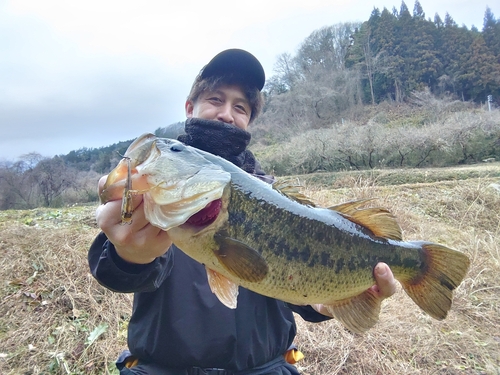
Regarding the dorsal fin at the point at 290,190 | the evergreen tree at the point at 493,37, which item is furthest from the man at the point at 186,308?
the evergreen tree at the point at 493,37

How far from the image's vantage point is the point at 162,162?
1.58 metres

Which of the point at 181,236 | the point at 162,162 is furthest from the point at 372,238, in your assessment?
the point at 162,162

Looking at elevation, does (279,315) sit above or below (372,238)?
below

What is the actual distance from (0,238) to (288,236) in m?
6.85

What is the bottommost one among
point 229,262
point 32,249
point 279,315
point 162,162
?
point 32,249

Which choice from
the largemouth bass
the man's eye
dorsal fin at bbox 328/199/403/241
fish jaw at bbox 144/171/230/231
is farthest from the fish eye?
the man's eye

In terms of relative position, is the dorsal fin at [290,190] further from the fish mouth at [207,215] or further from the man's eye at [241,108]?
the man's eye at [241,108]

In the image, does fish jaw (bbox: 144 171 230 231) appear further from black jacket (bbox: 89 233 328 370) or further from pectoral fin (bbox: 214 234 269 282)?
black jacket (bbox: 89 233 328 370)

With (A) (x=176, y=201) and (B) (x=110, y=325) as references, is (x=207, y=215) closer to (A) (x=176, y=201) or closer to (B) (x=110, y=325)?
(A) (x=176, y=201)

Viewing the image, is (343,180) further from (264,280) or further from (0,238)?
(264,280)

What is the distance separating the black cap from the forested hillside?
544 inches

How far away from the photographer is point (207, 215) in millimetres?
1603

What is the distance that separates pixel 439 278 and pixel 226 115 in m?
1.96

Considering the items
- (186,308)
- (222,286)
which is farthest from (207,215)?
(186,308)
